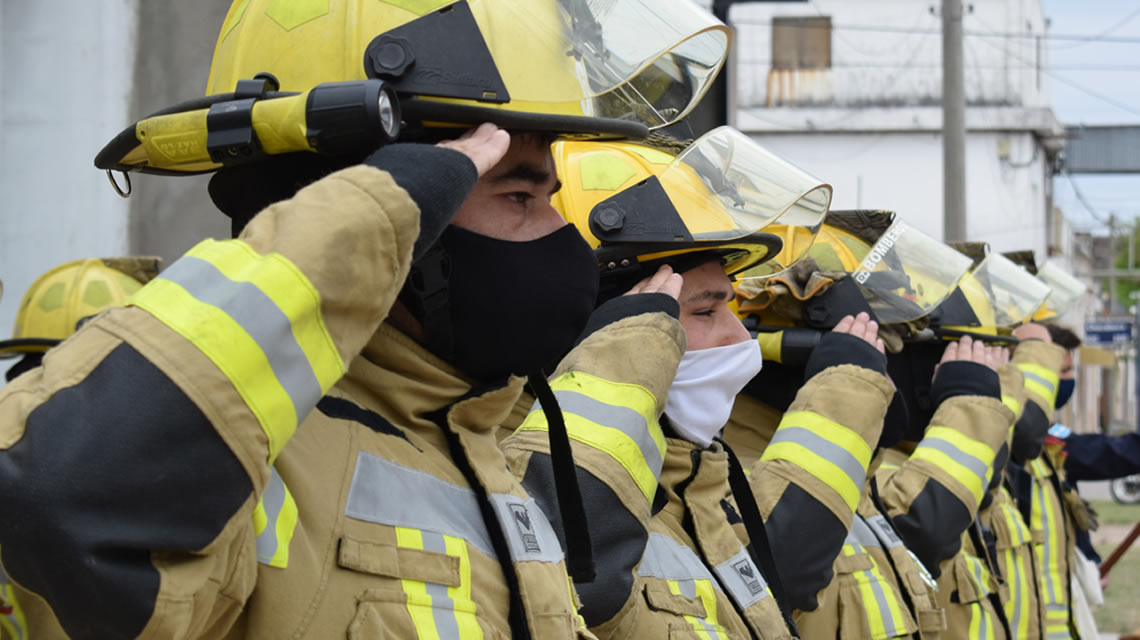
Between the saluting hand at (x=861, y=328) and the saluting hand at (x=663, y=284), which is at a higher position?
the saluting hand at (x=663, y=284)

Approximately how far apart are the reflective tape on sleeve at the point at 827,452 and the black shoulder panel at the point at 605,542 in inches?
42.9

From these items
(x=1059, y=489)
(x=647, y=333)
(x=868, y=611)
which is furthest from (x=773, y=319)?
(x=1059, y=489)

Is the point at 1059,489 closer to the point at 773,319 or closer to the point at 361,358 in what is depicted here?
the point at 773,319

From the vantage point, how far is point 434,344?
5.91 ft

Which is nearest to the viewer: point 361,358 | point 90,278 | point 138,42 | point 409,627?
point 409,627

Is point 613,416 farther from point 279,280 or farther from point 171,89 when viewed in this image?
point 171,89

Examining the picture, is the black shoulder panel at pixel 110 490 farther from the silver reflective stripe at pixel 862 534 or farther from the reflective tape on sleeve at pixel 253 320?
the silver reflective stripe at pixel 862 534

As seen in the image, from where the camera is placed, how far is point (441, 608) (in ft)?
5.19

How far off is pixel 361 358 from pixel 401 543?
29 centimetres

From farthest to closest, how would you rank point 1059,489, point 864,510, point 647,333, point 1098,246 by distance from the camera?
point 1098,246 → point 1059,489 → point 864,510 → point 647,333

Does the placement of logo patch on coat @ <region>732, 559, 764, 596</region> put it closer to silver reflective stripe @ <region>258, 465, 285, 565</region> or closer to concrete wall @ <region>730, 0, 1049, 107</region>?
silver reflective stripe @ <region>258, 465, 285, 565</region>

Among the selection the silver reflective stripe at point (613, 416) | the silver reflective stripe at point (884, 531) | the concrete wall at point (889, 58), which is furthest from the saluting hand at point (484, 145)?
the concrete wall at point (889, 58)

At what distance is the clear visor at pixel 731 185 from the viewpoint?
338 cm

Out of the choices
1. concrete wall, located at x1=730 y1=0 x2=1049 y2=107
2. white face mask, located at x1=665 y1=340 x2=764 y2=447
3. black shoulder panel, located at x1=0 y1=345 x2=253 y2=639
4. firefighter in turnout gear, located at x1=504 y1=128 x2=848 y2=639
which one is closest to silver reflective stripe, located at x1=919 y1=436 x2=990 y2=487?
firefighter in turnout gear, located at x1=504 y1=128 x2=848 y2=639
